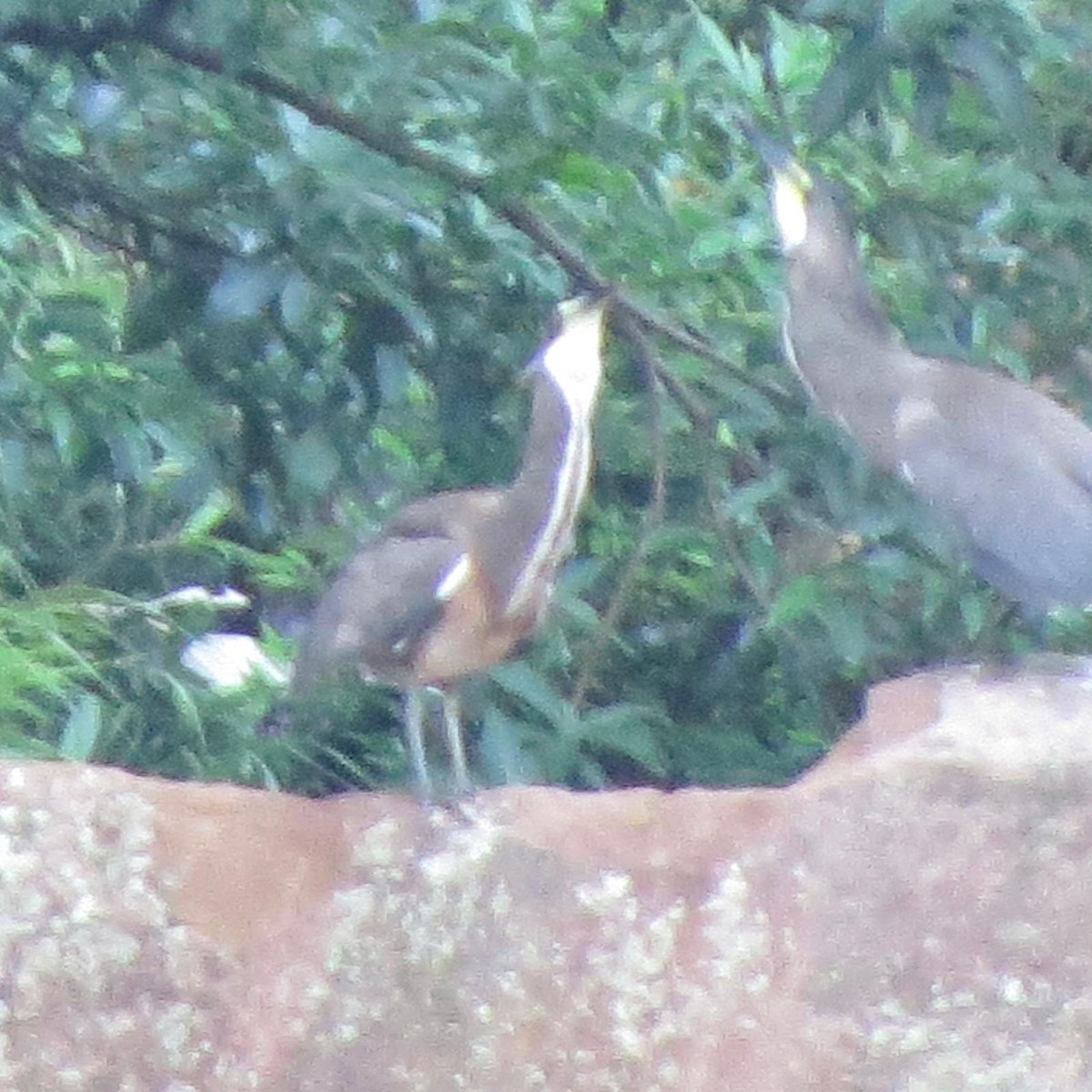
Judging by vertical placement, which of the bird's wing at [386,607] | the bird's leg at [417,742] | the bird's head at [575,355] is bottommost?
the bird's leg at [417,742]

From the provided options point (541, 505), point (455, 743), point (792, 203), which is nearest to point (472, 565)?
point (541, 505)

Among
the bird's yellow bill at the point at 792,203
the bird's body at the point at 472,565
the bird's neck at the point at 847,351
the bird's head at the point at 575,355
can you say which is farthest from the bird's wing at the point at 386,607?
the bird's yellow bill at the point at 792,203

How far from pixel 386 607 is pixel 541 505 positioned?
0.84 feet

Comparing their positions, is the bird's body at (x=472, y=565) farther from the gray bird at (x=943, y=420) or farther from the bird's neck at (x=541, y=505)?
the gray bird at (x=943, y=420)

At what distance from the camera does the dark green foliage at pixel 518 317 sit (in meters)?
2.87

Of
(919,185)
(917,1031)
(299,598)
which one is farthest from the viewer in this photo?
(299,598)

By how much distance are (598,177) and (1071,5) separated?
77 cm

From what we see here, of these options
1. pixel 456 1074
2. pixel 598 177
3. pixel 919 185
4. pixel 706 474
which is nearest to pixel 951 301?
pixel 919 185

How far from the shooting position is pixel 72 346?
121 inches

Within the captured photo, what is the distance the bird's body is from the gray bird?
585mm

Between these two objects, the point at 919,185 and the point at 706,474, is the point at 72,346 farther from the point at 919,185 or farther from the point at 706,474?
the point at 919,185

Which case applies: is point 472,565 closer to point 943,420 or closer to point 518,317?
point 518,317

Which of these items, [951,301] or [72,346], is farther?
[951,301]

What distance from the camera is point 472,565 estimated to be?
3021mm
